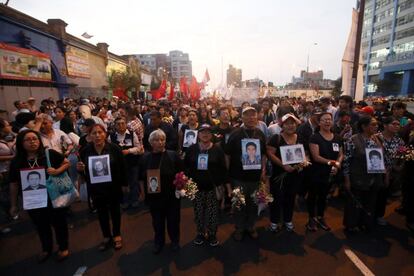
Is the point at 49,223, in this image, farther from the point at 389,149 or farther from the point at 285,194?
the point at 389,149

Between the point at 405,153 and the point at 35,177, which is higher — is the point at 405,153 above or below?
above

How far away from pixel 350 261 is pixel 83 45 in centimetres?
2348

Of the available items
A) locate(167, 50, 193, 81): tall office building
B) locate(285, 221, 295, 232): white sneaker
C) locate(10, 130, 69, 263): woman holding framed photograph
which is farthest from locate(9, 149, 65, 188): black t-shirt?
locate(167, 50, 193, 81): tall office building

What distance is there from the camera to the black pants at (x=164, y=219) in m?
3.87

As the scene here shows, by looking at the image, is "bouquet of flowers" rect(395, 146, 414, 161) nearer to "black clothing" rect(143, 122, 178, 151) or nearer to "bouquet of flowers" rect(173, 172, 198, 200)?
"bouquet of flowers" rect(173, 172, 198, 200)

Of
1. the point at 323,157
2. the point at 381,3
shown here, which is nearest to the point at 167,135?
the point at 323,157

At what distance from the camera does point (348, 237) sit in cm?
430

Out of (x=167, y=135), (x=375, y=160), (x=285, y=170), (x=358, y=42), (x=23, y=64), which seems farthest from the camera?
(x=23, y=64)

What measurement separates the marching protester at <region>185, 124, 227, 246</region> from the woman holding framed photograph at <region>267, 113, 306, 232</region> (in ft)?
3.22

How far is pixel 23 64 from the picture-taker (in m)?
13.2

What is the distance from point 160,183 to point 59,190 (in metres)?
1.50

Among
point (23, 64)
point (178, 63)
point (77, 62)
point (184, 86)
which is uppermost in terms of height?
point (178, 63)

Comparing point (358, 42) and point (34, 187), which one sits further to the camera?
point (358, 42)

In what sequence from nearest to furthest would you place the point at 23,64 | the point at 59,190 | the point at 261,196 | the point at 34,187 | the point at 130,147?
the point at 34,187 < the point at 59,190 < the point at 261,196 < the point at 130,147 < the point at 23,64
